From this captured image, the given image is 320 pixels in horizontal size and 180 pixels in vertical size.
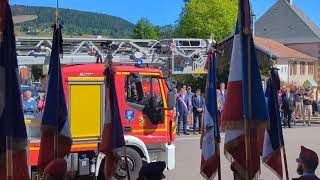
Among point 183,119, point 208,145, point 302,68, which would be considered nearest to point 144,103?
point 208,145

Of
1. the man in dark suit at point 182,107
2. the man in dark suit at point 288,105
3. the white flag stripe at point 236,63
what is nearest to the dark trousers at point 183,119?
the man in dark suit at point 182,107

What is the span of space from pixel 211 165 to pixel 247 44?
2.16 metres

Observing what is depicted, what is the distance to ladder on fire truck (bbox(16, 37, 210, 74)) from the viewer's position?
1302 cm

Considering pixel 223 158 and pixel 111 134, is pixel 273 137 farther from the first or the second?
pixel 223 158

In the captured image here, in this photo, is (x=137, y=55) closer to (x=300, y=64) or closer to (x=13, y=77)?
(x=13, y=77)

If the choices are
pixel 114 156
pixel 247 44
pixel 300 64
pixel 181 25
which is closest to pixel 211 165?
pixel 114 156

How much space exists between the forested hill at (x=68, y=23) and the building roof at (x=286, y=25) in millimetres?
72621

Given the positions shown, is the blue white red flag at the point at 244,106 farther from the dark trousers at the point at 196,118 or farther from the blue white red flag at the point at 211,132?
the dark trousers at the point at 196,118

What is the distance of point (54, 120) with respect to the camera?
6.50 meters

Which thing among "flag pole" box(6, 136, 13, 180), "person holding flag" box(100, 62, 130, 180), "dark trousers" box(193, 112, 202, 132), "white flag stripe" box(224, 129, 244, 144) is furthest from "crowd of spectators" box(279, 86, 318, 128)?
"flag pole" box(6, 136, 13, 180)

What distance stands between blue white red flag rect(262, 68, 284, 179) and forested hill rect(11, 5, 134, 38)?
3.13m

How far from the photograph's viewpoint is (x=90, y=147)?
11141 millimetres

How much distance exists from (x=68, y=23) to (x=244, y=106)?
789 cm

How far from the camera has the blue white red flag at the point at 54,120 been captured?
20.9 ft
